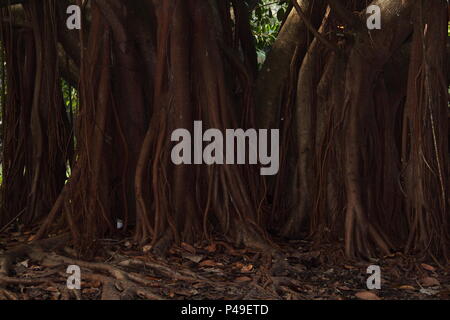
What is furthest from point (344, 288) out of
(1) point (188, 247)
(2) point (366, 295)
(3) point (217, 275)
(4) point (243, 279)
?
(1) point (188, 247)

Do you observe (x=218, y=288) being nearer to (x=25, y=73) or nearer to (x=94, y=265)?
(x=94, y=265)

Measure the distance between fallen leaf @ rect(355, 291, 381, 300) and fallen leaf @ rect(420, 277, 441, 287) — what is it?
0.34 m

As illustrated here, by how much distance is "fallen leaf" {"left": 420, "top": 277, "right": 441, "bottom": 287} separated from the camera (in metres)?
3.18

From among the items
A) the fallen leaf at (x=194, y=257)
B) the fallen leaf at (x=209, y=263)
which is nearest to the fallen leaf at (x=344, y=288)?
the fallen leaf at (x=209, y=263)

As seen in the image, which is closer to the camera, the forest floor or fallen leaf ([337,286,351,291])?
the forest floor

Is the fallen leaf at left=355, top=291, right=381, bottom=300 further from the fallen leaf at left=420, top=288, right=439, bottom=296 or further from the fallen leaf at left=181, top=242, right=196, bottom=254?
the fallen leaf at left=181, top=242, right=196, bottom=254

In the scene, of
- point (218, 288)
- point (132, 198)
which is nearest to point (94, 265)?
point (218, 288)

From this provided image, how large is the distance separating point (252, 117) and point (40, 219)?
165cm

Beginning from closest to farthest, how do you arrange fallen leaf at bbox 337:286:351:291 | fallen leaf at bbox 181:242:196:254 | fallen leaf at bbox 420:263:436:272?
fallen leaf at bbox 337:286:351:291 → fallen leaf at bbox 420:263:436:272 → fallen leaf at bbox 181:242:196:254

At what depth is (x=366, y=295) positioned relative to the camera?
3.02m

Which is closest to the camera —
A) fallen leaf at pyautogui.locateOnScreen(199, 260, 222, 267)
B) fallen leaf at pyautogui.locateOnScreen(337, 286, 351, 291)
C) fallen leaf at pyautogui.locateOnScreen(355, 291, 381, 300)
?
fallen leaf at pyautogui.locateOnScreen(355, 291, 381, 300)

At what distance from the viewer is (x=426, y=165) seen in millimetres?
3418

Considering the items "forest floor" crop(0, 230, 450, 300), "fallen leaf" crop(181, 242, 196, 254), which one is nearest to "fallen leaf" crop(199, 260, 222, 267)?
"forest floor" crop(0, 230, 450, 300)

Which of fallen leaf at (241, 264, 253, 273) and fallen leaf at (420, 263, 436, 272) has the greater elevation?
fallen leaf at (420, 263, 436, 272)
